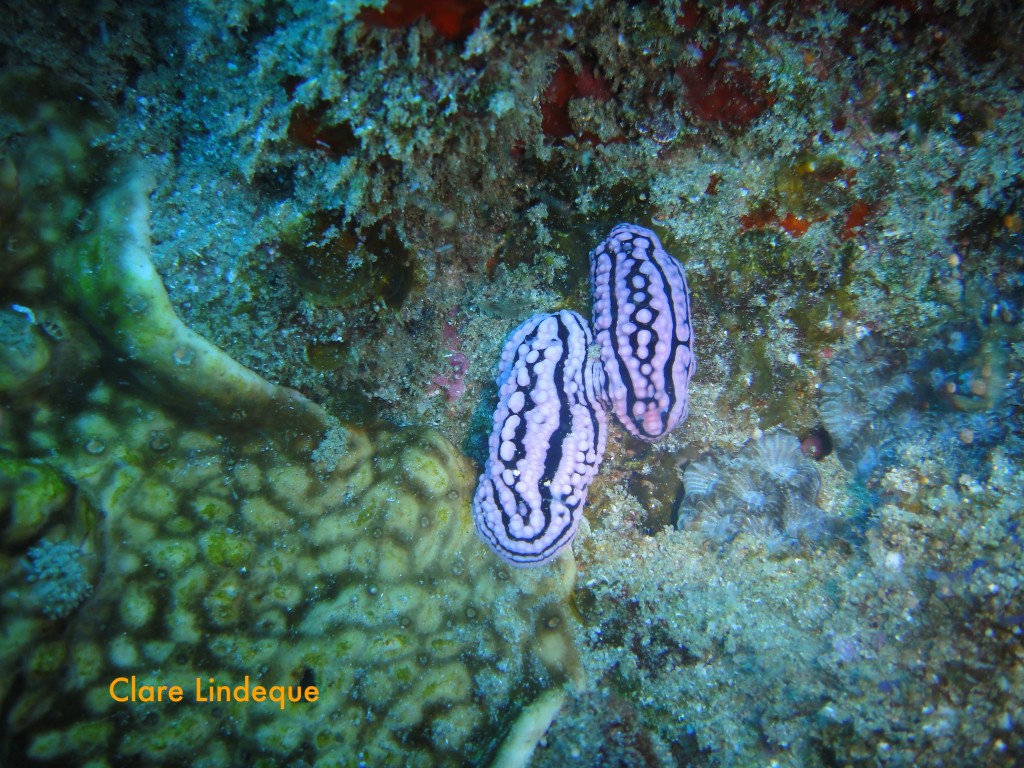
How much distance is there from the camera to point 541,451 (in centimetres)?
382

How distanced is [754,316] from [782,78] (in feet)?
5.51

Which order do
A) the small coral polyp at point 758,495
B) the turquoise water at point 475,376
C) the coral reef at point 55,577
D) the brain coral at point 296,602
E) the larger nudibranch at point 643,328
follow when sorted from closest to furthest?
the coral reef at point 55,577
the turquoise water at point 475,376
the brain coral at point 296,602
the larger nudibranch at point 643,328
the small coral polyp at point 758,495

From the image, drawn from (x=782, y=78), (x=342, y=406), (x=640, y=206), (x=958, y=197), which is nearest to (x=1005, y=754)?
(x=958, y=197)

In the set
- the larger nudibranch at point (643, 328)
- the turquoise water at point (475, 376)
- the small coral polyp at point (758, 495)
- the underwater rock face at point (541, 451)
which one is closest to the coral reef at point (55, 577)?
the turquoise water at point (475, 376)

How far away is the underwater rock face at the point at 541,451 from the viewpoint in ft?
12.6

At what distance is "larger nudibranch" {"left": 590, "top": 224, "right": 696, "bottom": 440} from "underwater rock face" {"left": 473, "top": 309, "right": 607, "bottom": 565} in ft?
0.77

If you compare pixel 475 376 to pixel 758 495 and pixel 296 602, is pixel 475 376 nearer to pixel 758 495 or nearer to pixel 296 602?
pixel 296 602

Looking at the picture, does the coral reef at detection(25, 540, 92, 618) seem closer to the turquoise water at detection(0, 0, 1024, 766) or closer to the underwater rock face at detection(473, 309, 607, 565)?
the turquoise water at detection(0, 0, 1024, 766)

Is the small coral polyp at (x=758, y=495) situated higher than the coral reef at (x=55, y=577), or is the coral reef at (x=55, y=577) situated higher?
the small coral polyp at (x=758, y=495)

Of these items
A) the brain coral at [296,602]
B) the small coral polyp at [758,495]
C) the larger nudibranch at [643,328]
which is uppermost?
Result: the larger nudibranch at [643,328]

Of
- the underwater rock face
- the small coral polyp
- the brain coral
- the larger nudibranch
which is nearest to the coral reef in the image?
the brain coral

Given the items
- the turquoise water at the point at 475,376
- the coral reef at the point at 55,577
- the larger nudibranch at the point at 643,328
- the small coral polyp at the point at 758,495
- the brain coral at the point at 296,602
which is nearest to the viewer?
the coral reef at the point at 55,577

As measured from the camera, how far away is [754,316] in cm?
407

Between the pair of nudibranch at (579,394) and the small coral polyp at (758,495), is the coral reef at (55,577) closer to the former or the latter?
the pair of nudibranch at (579,394)
